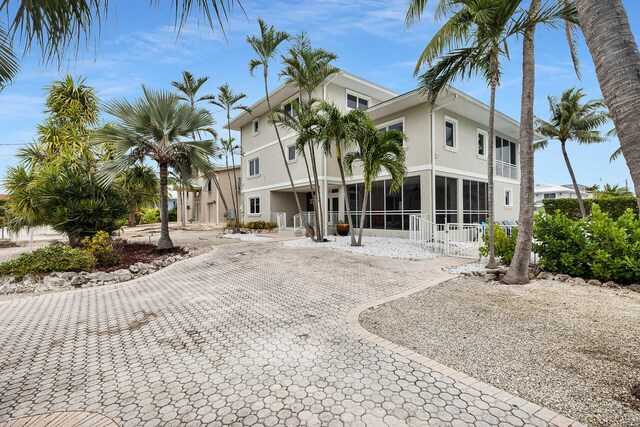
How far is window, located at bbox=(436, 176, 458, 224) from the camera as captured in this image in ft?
48.4

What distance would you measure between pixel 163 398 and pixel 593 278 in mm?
8387

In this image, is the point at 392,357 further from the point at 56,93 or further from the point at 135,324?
the point at 56,93

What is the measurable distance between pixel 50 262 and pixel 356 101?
16.3 metres

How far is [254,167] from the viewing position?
23.6 m

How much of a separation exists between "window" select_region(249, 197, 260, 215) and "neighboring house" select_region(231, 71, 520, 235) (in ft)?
2.08

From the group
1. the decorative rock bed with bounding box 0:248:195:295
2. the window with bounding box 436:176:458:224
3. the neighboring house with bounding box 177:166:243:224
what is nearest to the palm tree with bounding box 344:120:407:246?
the window with bounding box 436:176:458:224

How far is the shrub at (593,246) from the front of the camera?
245 inches

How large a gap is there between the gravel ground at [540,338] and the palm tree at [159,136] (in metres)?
9.77

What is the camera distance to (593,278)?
6.64 meters

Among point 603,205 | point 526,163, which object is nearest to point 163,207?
point 526,163

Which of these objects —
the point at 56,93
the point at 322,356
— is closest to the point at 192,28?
the point at 322,356

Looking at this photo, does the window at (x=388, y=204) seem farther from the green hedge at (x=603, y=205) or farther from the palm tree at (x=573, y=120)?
the palm tree at (x=573, y=120)

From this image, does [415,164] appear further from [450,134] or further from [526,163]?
[526,163]

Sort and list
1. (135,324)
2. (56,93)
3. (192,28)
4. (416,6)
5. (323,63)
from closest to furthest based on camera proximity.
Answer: (192,28) < (135,324) < (416,6) < (323,63) < (56,93)
